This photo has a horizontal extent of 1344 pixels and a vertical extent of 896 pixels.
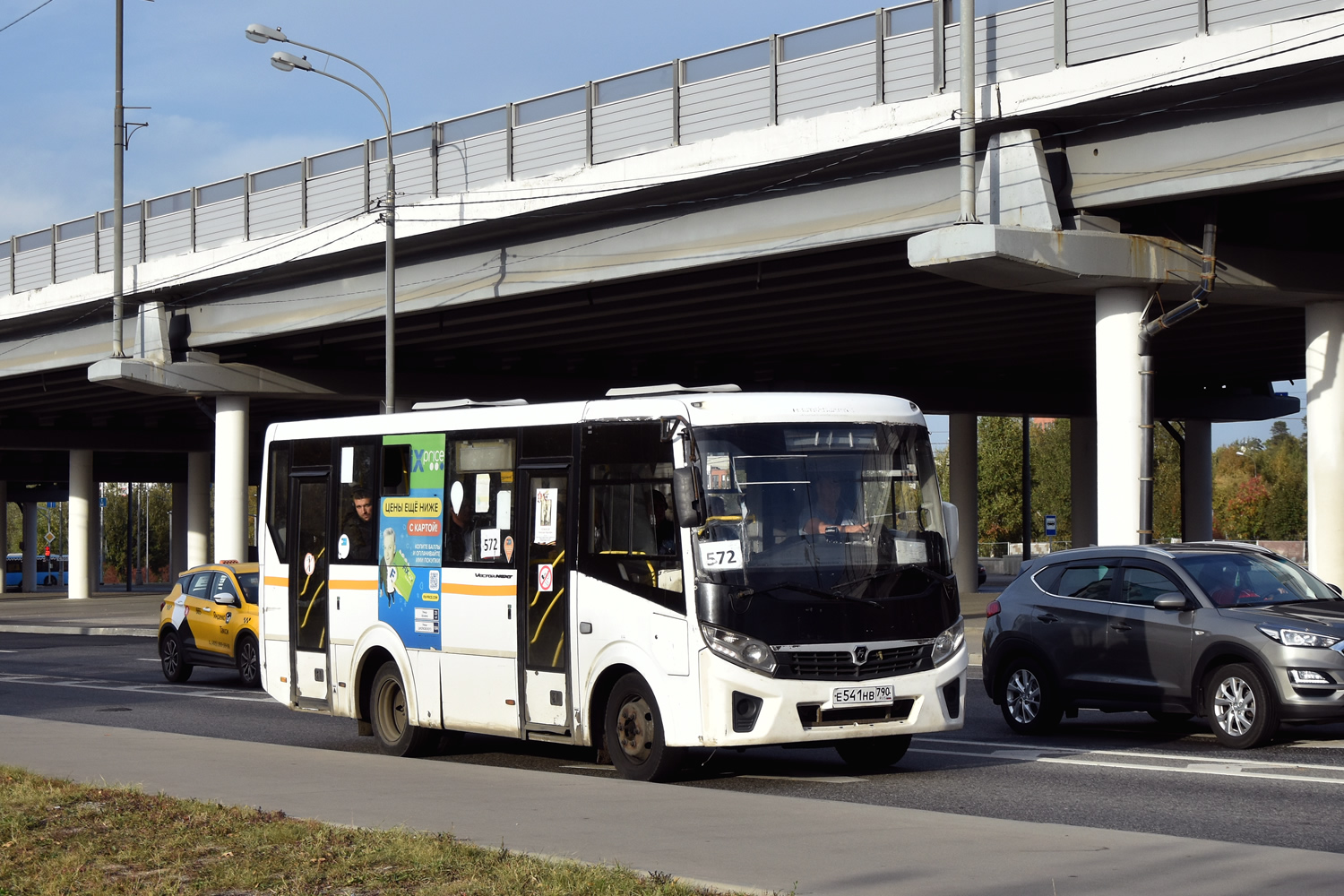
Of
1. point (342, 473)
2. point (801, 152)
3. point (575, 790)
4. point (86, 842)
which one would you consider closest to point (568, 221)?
point (801, 152)

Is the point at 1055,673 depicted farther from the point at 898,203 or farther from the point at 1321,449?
the point at 1321,449

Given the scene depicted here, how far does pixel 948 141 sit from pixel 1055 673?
1086 centimetres

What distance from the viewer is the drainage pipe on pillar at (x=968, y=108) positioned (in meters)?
21.8

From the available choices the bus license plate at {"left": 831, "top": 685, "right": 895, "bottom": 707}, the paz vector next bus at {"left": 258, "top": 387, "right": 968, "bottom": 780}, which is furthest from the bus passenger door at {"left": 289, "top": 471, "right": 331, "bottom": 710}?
the bus license plate at {"left": 831, "top": 685, "right": 895, "bottom": 707}

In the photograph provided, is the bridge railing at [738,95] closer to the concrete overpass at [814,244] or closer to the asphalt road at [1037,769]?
the concrete overpass at [814,244]

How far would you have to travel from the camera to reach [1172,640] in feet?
44.3

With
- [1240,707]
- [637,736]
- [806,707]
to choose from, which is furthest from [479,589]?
[1240,707]

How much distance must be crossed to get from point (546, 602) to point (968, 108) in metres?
12.1

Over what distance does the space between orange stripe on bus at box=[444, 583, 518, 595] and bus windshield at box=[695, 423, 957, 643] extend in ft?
6.91

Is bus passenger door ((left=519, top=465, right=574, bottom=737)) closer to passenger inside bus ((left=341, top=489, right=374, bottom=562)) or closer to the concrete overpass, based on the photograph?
passenger inside bus ((left=341, top=489, right=374, bottom=562))

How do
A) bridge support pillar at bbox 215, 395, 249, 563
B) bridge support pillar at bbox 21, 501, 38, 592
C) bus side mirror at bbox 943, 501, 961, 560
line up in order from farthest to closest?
bridge support pillar at bbox 21, 501, 38, 592 → bridge support pillar at bbox 215, 395, 249, 563 → bus side mirror at bbox 943, 501, 961, 560

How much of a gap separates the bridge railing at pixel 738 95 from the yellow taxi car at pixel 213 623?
9.30 m

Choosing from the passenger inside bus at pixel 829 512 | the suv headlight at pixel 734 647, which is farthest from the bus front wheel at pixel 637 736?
the passenger inside bus at pixel 829 512

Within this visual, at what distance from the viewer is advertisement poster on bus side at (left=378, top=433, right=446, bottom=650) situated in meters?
13.4
